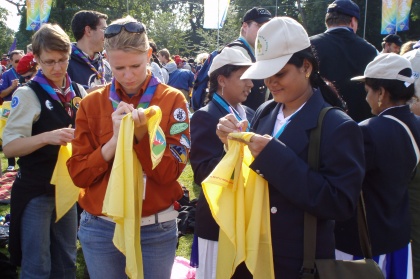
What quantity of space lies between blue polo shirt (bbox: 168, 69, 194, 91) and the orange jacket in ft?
34.1

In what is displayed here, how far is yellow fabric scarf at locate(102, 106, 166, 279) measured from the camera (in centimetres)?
206

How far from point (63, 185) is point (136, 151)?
1032 millimetres

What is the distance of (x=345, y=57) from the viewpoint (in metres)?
3.98

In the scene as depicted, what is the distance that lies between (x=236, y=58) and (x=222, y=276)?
5.40ft

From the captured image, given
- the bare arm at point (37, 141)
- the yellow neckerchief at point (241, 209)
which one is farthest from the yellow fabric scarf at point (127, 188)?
the bare arm at point (37, 141)

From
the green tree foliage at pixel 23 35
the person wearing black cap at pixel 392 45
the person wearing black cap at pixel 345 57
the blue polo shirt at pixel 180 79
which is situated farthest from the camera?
the green tree foliage at pixel 23 35

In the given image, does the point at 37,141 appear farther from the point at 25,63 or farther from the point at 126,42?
the point at 25,63

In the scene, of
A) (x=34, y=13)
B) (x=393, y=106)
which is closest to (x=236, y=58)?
(x=393, y=106)

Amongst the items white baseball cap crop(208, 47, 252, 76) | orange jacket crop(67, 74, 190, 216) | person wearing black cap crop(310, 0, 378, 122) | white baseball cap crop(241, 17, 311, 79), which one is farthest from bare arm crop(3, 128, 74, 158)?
person wearing black cap crop(310, 0, 378, 122)

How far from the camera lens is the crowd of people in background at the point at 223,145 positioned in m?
1.99

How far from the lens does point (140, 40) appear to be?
88.1 inches

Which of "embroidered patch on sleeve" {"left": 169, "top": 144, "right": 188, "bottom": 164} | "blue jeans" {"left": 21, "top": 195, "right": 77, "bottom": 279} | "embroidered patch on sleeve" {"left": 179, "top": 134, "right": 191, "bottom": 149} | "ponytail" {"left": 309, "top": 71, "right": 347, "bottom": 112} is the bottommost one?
"blue jeans" {"left": 21, "top": 195, "right": 77, "bottom": 279}

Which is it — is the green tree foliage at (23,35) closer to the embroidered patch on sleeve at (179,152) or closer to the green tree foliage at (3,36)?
the green tree foliage at (3,36)

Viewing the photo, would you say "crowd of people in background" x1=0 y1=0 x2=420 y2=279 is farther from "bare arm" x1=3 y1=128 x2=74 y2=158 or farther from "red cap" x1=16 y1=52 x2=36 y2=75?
"red cap" x1=16 y1=52 x2=36 y2=75
